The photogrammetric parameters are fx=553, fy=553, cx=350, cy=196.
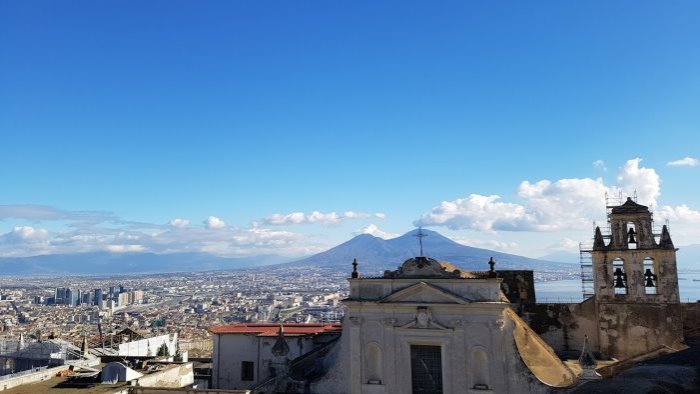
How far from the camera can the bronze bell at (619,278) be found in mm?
25359

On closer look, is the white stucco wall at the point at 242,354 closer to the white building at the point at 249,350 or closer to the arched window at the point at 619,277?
the white building at the point at 249,350

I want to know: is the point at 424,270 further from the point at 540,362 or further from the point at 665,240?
the point at 665,240

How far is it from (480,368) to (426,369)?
1988 mm

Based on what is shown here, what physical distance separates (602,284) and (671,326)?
10.3 feet

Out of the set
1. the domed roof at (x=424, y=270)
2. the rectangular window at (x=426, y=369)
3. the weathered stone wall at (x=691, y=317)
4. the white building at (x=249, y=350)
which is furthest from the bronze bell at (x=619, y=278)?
the white building at (x=249, y=350)

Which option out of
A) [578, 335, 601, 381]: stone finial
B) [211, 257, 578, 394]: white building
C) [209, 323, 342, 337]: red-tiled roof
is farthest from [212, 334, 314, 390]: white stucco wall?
[578, 335, 601, 381]: stone finial

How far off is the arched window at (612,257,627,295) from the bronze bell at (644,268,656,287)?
34.0 inches

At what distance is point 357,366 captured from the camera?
2119 cm

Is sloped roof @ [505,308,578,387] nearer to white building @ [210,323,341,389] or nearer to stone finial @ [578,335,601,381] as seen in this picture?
stone finial @ [578,335,601,381]

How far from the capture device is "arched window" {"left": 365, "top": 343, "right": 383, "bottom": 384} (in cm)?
2119

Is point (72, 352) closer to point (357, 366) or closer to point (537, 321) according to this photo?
point (357, 366)

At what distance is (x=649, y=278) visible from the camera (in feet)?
82.3

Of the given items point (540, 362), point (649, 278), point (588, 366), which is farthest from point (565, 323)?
point (588, 366)

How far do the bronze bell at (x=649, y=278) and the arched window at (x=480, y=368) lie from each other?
989cm
